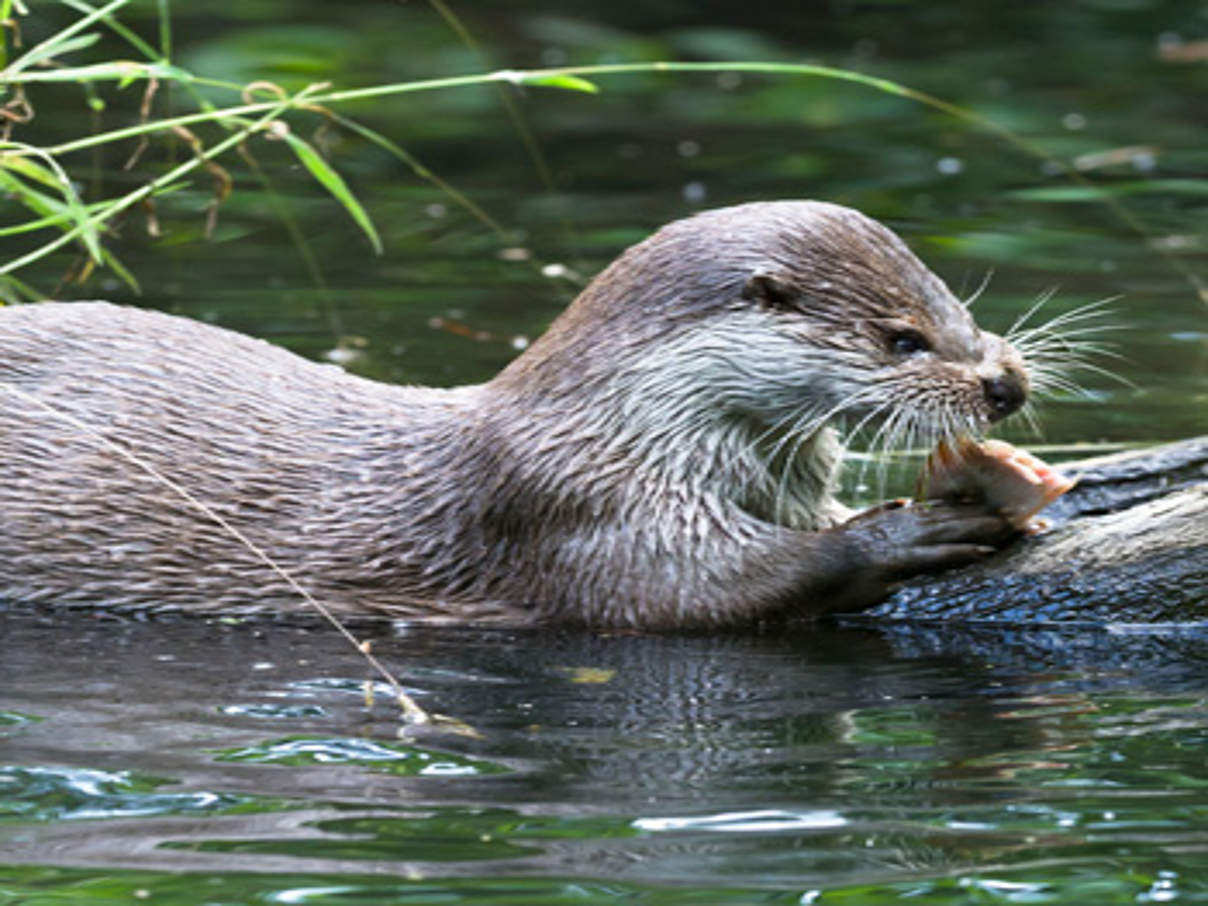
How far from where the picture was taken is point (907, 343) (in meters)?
4.76

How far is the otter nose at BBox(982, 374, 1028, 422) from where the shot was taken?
4.71m

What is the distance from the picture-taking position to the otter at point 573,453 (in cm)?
475

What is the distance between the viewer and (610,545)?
483 centimetres

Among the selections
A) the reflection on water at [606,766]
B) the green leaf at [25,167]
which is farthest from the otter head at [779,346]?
the green leaf at [25,167]

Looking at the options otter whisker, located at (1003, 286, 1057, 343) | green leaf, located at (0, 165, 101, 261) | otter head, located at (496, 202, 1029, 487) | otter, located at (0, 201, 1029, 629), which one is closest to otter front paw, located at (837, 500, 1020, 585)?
otter, located at (0, 201, 1029, 629)

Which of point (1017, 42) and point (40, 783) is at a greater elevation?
point (1017, 42)

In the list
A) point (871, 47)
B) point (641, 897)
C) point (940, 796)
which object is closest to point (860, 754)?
point (940, 796)

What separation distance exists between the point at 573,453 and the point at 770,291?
519 mm

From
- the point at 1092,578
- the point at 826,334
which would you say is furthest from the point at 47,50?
the point at 1092,578

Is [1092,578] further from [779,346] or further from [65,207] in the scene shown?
[65,207]

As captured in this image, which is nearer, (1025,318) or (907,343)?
(907,343)

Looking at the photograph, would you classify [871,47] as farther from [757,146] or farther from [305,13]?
[305,13]

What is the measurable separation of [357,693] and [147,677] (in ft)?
1.40

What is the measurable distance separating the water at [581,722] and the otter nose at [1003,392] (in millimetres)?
453
